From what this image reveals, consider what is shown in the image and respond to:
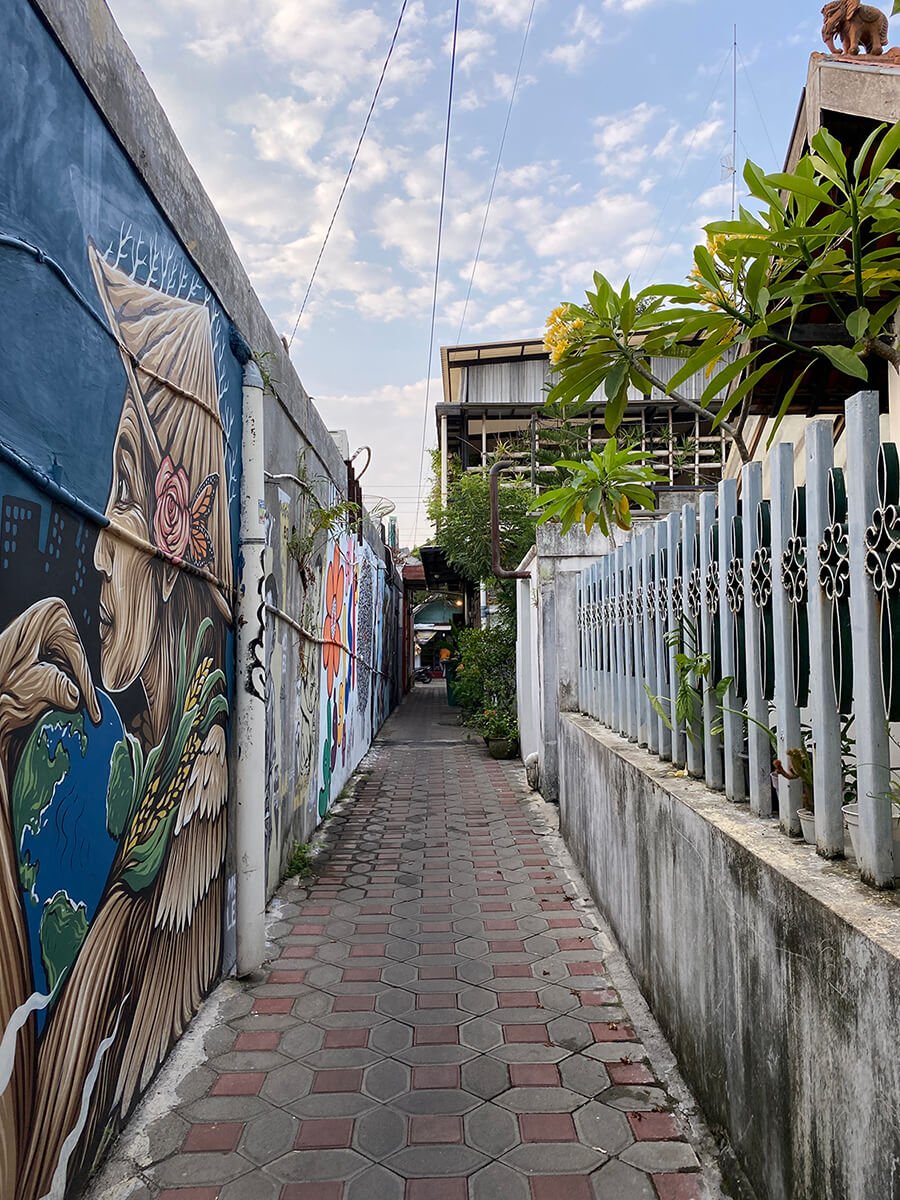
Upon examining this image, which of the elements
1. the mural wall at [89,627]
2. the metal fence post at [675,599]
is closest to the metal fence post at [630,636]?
the metal fence post at [675,599]

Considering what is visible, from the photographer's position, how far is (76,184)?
2.07 metres

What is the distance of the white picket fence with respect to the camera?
165 centimetres

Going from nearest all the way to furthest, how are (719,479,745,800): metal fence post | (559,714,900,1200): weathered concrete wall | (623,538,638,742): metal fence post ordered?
(559,714,900,1200): weathered concrete wall
(719,479,745,800): metal fence post
(623,538,638,742): metal fence post

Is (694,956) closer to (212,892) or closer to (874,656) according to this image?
(874,656)

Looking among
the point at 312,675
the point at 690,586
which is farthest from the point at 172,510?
the point at 312,675

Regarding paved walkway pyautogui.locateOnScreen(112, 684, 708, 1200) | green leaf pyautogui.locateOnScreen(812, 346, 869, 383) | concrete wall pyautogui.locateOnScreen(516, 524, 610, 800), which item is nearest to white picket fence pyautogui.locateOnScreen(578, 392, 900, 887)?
green leaf pyautogui.locateOnScreen(812, 346, 869, 383)

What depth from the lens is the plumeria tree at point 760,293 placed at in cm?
211

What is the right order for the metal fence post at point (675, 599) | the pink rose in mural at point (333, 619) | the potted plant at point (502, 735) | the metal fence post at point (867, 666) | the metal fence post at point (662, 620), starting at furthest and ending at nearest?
the potted plant at point (502, 735), the pink rose in mural at point (333, 619), the metal fence post at point (662, 620), the metal fence post at point (675, 599), the metal fence post at point (867, 666)

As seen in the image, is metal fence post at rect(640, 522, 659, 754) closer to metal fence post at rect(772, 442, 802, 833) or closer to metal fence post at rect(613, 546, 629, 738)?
metal fence post at rect(613, 546, 629, 738)

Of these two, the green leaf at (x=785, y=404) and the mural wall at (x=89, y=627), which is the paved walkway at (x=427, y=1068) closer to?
the mural wall at (x=89, y=627)

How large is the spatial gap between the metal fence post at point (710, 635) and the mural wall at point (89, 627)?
70.8 inches

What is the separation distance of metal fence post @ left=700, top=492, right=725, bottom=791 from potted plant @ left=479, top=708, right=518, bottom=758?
720 cm

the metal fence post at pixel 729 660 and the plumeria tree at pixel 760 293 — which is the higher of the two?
the plumeria tree at pixel 760 293

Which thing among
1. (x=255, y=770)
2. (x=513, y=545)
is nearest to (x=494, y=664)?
(x=513, y=545)
